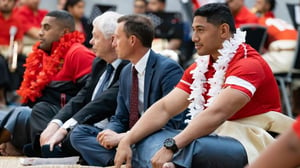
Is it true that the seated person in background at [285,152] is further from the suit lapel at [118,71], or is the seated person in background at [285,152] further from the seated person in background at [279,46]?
the seated person in background at [279,46]

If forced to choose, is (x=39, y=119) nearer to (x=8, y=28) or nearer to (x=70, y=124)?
(x=70, y=124)

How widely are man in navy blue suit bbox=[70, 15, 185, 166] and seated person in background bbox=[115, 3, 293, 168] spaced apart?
298mm

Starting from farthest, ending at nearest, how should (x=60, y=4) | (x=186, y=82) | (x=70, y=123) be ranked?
(x=60, y=4) < (x=70, y=123) < (x=186, y=82)

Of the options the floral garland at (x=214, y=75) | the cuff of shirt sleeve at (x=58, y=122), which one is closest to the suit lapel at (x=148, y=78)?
the floral garland at (x=214, y=75)

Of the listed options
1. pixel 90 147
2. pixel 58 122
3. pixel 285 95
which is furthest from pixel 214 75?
pixel 285 95

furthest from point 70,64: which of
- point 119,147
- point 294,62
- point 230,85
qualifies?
point 294,62

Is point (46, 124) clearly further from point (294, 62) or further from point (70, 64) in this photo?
point (294, 62)

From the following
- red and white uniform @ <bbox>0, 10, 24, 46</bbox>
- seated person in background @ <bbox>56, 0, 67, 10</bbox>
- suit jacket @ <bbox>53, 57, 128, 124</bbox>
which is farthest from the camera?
seated person in background @ <bbox>56, 0, 67, 10</bbox>

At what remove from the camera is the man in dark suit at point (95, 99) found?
205 inches

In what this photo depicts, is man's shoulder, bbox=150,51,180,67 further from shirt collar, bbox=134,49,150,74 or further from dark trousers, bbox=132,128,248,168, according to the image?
dark trousers, bbox=132,128,248,168

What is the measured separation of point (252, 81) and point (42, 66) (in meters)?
2.47

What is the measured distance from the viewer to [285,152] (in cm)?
205

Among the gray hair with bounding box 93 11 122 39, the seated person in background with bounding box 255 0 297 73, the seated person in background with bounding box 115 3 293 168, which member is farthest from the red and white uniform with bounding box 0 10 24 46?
the seated person in background with bounding box 115 3 293 168

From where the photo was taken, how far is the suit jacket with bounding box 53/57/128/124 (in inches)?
Answer: 205
